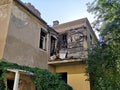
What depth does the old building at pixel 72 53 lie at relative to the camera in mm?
10812

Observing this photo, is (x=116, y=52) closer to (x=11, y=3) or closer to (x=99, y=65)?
(x=99, y=65)

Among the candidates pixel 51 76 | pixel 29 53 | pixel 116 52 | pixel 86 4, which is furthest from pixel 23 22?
pixel 116 52

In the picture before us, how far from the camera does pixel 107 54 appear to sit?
355 inches

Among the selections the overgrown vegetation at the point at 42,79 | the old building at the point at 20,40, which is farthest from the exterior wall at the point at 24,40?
the overgrown vegetation at the point at 42,79

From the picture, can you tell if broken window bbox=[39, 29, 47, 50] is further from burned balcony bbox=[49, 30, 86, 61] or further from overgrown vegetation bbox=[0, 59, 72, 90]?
overgrown vegetation bbox=[0, 59, 72, 90]

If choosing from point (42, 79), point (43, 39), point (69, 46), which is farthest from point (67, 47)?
point (42, 79)

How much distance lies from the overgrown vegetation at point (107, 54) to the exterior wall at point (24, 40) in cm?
358

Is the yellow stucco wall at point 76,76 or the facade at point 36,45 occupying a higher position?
the facade at point 36,45

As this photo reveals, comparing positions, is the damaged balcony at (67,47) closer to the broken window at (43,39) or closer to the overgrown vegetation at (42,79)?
the broken window at (43,39)

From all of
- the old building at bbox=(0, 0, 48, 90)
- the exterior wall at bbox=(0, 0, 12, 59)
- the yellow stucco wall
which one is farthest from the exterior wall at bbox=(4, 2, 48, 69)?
the yellow stucco wall

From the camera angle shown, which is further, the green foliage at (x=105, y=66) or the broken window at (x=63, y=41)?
the broken window at (x=63, y=41)

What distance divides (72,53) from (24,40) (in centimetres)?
445

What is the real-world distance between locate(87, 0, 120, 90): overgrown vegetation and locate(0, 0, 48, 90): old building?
3666 mm

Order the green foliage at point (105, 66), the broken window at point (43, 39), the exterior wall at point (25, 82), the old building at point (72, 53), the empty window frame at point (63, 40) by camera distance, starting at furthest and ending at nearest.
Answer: the empty window frame at point (63, 40) → the broken window at point (43, 39) → the old building at point (72, 53) → the green foliage at point (105, 66) → the exterior wall at point (25, 82)
